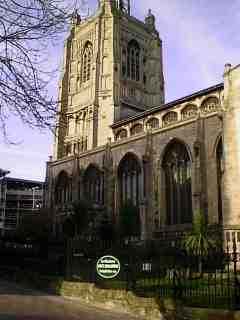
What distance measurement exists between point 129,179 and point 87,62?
25236mm

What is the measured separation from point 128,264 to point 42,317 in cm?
380

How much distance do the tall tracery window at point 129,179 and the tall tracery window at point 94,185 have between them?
3115 mm

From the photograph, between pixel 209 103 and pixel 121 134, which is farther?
pixel 121 134

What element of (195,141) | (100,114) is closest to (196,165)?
(195,141)

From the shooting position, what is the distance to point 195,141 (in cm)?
3950

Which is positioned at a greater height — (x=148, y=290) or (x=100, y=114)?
(x=100, y=114)

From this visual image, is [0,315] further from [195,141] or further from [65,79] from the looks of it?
[65,79]

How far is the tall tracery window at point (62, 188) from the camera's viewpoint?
56.8 m

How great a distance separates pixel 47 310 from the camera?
546 inches

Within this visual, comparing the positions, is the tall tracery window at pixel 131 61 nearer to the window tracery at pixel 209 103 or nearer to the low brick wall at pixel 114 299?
the window tracery at pixel 209 103

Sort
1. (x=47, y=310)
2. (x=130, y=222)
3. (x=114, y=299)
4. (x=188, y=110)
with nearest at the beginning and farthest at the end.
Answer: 1. (x=47, y=310)
2. (x=114, y=299)
3. (x=130, y=222)
4. (x=188, y=110)

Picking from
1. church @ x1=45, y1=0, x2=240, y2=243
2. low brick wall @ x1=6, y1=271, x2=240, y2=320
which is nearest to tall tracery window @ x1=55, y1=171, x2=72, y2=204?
church @ x1=45, y1=0, x2=240, y2=243

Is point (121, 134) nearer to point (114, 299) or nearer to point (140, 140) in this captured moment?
point (140, 140)

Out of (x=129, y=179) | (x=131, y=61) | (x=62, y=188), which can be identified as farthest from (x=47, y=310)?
(x=131, y=61)
